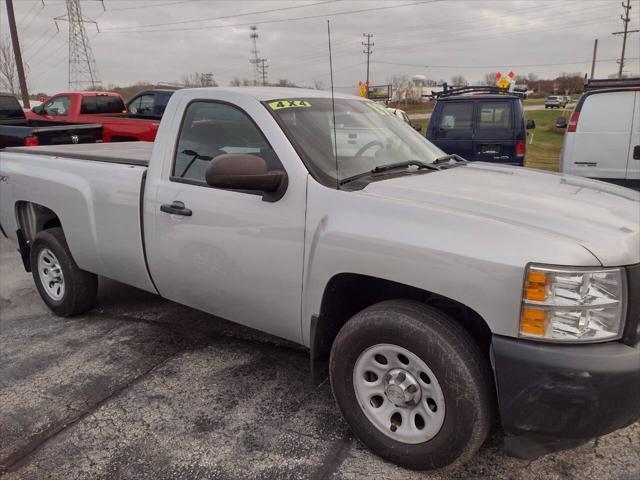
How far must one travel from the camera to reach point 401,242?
2326 millimetres

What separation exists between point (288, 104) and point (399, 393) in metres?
1.76

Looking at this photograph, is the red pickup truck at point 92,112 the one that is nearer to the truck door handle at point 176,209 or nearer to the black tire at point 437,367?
the truck door handle at point 176,209

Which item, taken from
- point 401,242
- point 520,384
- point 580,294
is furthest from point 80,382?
point 580,294

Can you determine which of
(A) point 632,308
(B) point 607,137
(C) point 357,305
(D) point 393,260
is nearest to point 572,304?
(A) point 632,308

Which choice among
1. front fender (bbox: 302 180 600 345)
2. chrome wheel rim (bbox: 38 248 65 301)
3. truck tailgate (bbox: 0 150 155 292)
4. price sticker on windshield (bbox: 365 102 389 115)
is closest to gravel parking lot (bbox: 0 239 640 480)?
chrome wheel rim (bbox: 38 248 65 301)

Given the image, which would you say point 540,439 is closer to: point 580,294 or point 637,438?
point 580,294

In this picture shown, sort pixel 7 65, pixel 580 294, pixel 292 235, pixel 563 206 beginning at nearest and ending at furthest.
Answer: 1. pixel 580 294
2. pixel 563 206
3. pixel 292 235
4. pixel 7 65

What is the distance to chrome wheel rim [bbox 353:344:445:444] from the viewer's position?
7.88ft

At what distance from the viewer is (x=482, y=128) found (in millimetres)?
10172

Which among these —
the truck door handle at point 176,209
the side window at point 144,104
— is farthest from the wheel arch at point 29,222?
the side window at point 144,104

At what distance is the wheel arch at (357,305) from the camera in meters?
2.55

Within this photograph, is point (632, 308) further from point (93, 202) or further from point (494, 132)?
point (494, 132)

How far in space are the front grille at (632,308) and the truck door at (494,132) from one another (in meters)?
8.35

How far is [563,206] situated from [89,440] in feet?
9.04
